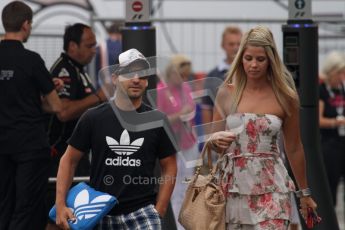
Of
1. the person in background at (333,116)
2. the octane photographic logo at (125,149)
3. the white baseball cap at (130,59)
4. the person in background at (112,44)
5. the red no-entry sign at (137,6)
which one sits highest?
the red no-entry sign at (137,6)

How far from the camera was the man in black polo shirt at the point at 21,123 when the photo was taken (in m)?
8.65

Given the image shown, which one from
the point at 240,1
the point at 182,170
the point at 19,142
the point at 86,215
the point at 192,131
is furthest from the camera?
the point at 240,1

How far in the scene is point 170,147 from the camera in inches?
280

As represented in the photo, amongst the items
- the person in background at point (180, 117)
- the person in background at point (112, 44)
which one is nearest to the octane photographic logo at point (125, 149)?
the person in background at point (180, 117)

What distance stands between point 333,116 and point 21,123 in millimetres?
4993

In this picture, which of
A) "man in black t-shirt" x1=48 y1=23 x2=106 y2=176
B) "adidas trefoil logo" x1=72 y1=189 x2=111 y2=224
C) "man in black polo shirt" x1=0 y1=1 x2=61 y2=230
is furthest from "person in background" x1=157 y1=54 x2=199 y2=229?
"adidas trefoil logo" x1=72 y1=189 x2=111 y2=224

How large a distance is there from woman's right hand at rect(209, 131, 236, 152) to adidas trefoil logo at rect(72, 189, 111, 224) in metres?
0.71

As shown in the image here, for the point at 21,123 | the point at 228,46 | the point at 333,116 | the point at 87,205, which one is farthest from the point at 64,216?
the point at 333,116

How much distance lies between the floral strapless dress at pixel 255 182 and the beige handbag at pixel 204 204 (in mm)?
137

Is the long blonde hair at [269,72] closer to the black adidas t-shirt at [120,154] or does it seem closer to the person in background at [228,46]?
the black adidas t-shirt at [120,154]

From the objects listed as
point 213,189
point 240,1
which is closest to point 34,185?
point 213,189

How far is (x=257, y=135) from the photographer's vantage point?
23.1 ft

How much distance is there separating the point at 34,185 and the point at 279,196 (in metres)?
2.35

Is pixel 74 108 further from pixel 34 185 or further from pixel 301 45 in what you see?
pixel 301 45
